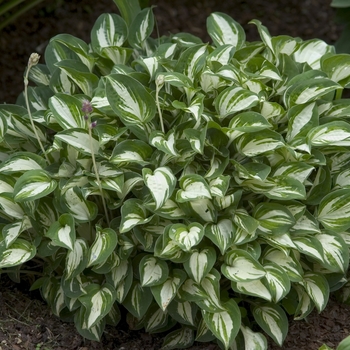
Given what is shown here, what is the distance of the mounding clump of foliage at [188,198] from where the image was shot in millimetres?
1615

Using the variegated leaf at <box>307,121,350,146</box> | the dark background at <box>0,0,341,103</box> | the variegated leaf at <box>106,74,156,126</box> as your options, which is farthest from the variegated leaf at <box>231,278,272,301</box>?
the dark background at <box>0,0,341,103</box>

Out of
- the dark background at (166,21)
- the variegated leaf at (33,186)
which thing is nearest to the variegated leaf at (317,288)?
the variegated leaf at (33,186)

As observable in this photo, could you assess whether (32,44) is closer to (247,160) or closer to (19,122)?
(19,122)

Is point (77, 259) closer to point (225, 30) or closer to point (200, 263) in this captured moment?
point (200, 263)

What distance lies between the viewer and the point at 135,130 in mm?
1717

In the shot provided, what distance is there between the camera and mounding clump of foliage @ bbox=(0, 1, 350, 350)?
1.62m

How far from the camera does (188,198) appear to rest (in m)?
1.56

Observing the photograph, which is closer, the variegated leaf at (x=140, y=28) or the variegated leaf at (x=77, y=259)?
the variegated leaf at (x=77, y=259)

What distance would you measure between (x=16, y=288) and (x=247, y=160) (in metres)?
0.80

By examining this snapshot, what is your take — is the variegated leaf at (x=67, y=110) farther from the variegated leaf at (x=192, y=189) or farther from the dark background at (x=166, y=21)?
the dark background at (x=166, y=21)

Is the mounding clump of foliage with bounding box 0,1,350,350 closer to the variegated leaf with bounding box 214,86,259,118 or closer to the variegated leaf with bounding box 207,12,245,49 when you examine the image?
the variegated leaf with bounding box 214,86,259,118

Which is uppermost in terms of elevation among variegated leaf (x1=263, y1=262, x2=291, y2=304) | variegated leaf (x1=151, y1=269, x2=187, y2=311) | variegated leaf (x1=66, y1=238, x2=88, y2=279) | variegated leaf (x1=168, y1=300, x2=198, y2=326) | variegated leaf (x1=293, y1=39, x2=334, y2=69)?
variegated leaf (x1=293, y1=39, x2=334, y2=69)

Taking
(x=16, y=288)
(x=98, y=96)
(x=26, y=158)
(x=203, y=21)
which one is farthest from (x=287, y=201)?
(x=203, y=21)

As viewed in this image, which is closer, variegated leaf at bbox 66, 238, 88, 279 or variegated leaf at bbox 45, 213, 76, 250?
variegated leaf at bbox 45, 213, 76, 250
